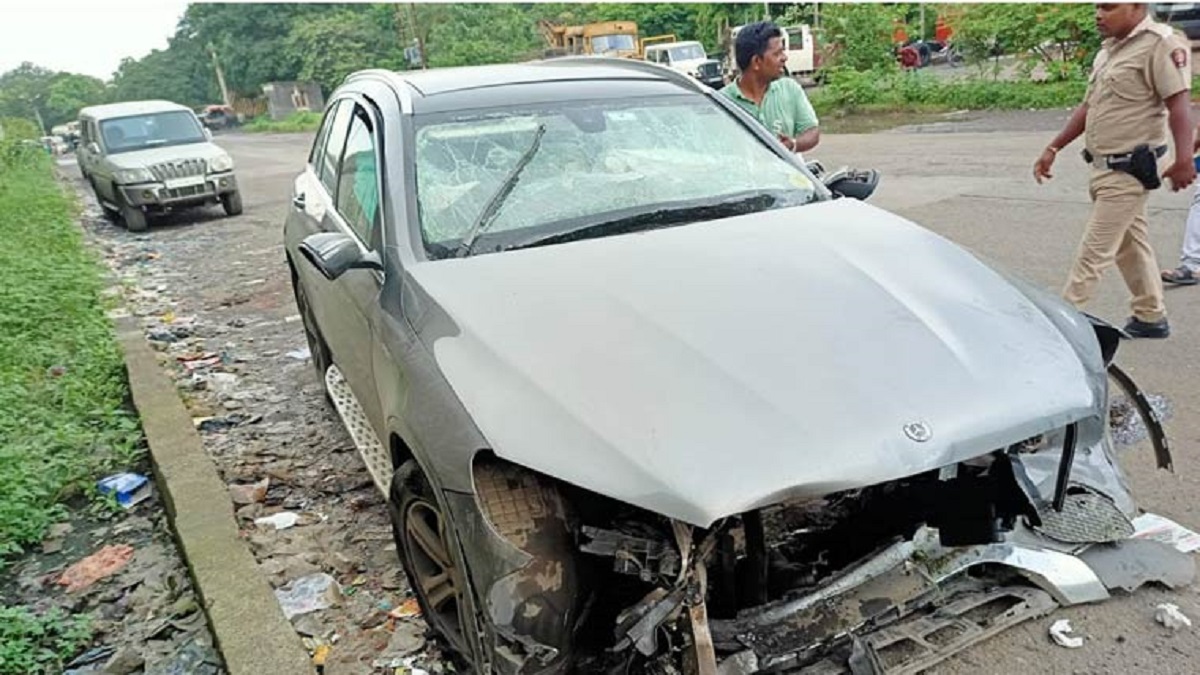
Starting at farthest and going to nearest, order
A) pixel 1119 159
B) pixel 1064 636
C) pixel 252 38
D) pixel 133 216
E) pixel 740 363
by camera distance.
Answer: pixel 252 38
pixel 133 216
pixel 1119 159
pixel 1064 636
pixel 740 363

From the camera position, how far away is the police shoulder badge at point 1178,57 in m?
4.06

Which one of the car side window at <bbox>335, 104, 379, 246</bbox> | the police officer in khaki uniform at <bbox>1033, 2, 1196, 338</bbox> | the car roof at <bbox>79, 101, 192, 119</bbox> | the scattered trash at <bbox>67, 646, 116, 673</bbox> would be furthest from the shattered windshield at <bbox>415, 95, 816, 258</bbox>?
the car roof at <bbox>79, 101, 192, 119</bbox>

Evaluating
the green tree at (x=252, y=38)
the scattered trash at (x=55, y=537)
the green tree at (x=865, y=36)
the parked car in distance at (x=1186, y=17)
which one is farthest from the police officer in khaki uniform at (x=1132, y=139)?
the green tree at (x=252, y=38)

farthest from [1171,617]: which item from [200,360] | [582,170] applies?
[200,360]

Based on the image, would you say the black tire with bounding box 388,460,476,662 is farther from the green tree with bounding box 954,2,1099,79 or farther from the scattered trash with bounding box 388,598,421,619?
the green tree with bounding box 954,2,1099,79

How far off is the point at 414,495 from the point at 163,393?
318cm

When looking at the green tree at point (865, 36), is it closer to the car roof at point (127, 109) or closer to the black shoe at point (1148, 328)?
the car roof at point (127, 109)

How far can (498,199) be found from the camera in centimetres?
294

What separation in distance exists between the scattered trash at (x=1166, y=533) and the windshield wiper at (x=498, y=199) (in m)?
2.32

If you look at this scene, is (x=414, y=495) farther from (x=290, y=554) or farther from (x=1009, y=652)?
(x=1009, y=652)

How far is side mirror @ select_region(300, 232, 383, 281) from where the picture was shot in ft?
9.12

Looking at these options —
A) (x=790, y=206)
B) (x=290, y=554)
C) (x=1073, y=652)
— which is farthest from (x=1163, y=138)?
(x=290, y=554)

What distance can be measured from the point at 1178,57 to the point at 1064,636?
3.02m

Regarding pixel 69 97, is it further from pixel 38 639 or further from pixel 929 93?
pixel 38 639
